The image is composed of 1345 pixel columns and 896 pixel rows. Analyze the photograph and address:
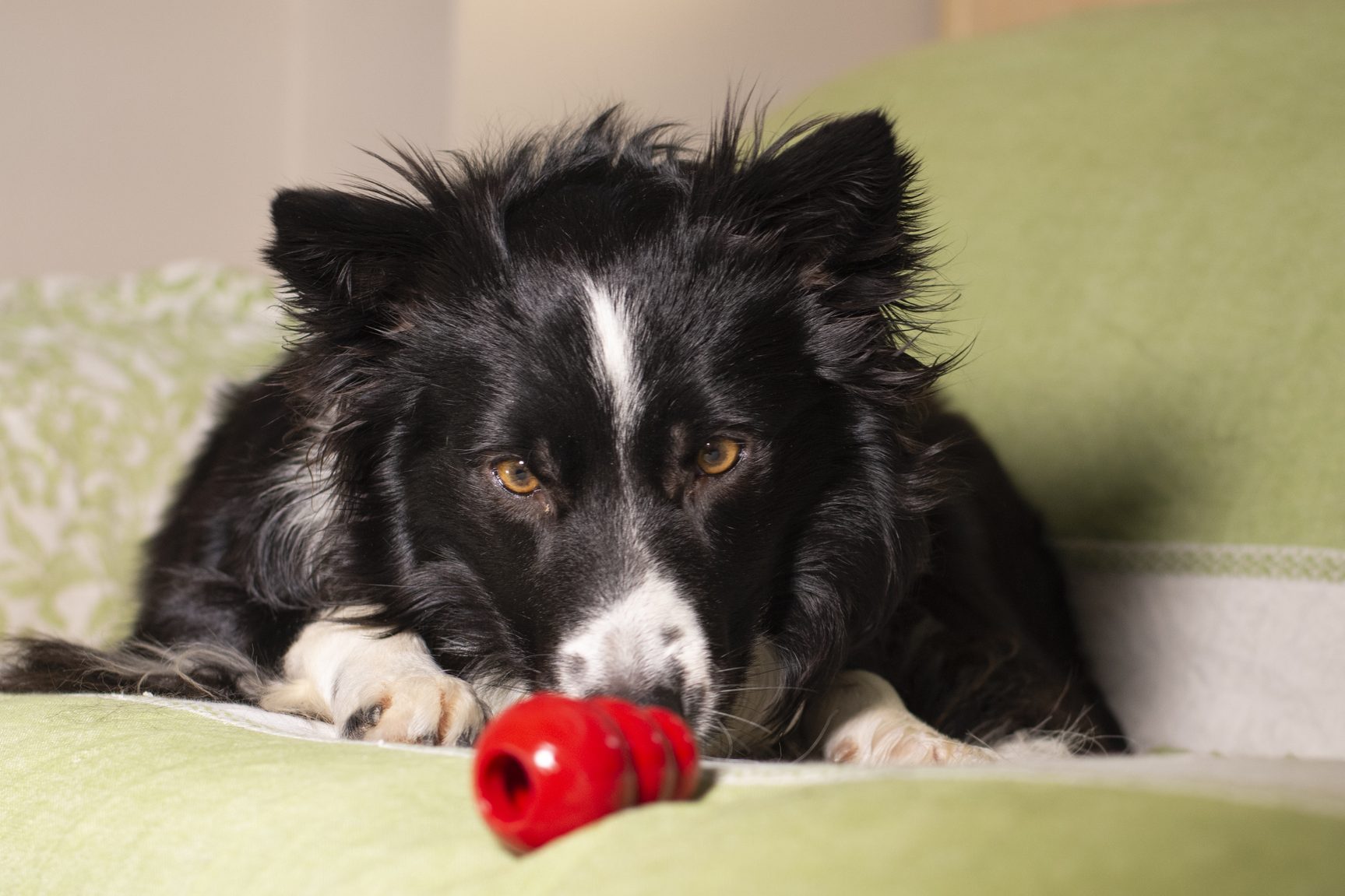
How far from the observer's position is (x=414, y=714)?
75.0 inches

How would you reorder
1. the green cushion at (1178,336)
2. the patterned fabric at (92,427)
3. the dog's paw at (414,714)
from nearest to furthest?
the dog's paw at (414,714)
the green cushion at (1178,336)
the patterned fabric at (92,427)

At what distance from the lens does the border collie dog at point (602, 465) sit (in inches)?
78.7

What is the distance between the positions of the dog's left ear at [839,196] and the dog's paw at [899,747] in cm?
88

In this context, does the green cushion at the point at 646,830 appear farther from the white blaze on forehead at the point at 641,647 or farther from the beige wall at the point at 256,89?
the beige wall at the point at 256,89

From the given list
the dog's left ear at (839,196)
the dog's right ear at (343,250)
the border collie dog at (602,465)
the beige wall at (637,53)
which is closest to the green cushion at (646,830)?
the border collie dog at (602,465)

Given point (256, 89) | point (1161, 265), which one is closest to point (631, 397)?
point (1161, 265)

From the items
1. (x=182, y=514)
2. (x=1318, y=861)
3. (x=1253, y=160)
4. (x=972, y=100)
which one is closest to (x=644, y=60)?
(x=972, y=100)

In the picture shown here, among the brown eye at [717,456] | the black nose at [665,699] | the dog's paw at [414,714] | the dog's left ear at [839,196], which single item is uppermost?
the dog's left ear at [839,196]

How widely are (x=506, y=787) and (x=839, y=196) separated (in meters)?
1.37

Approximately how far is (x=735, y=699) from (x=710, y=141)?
3.62 ft

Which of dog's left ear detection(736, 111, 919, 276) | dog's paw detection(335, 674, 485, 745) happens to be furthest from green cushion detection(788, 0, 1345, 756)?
dog's paw detection(335, 674, 485, 745)

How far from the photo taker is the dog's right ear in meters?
2.13

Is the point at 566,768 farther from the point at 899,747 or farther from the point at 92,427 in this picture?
the point at 92,427

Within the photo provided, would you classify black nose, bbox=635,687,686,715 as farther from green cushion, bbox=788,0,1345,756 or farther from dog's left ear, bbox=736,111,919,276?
green cushion, bbox=788,0,1345,756
